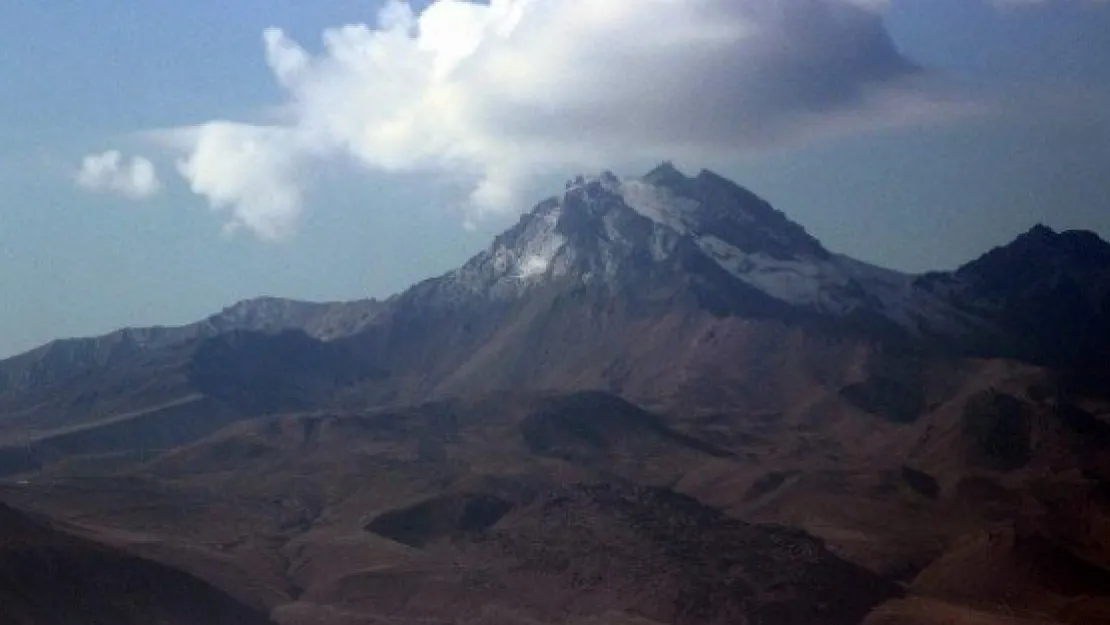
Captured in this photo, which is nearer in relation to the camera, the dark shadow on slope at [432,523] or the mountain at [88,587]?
the mountain at [88,587]

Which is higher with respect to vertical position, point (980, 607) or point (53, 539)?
point (53, 539)

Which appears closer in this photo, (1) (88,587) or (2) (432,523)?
(1) (88,587)

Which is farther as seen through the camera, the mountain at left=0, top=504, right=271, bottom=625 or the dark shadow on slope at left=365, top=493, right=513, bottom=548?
the dark shadow on slope at left=365, top=493, right=513, bottom=548

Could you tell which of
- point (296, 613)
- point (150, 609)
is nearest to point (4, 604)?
point (150, 609)

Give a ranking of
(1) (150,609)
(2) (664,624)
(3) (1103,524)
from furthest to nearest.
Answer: (3) (1103,524)
(2) (664,624)
(1) (150,609)

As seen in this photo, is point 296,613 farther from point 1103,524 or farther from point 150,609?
point 1103,524

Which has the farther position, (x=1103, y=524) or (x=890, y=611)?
(x=1103, y=524)

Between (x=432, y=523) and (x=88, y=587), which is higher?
(x=432, y=523)

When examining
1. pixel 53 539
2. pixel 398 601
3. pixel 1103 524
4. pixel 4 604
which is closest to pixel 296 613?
pixel 398 601

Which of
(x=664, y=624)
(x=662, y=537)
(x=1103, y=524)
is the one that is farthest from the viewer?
(x=1103, y=524)

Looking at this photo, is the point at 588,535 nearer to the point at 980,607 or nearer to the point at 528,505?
the point at 528,505
